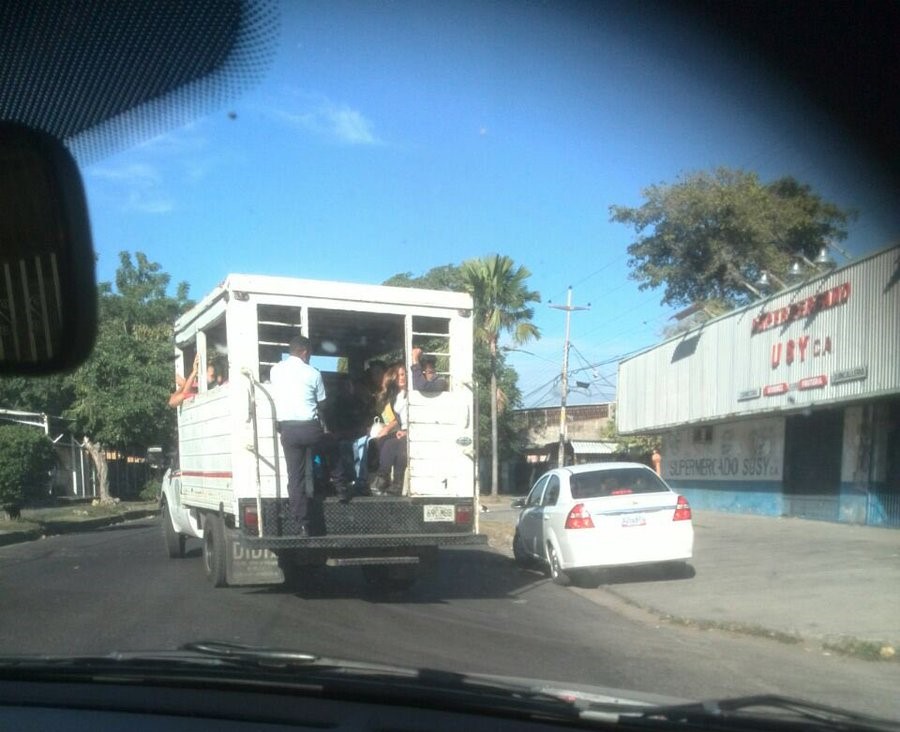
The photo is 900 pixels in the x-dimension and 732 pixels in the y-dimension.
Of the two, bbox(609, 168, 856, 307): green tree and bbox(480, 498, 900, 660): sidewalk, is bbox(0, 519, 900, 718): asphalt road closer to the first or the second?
bbox(480, 498, 900, 660): sidewalk

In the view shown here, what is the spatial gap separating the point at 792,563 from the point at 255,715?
36.8 feet

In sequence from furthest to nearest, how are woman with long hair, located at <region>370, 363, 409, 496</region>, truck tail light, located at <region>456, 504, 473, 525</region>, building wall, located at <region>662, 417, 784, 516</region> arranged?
building wall, located at <region>662, 417, 784, 516</region> → woman with long hair, located at <region>370, 363, 409, 496</region> → truck tail light, located at <region>456, 504, 473, 525</region>

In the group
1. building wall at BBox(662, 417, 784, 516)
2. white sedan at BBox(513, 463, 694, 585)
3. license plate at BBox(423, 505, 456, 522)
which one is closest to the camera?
license plate at BBox(423, 505, 456, 522)

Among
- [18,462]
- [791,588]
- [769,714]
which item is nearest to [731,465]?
[791,588]

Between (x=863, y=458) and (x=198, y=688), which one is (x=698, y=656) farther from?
(x=863, y=458)

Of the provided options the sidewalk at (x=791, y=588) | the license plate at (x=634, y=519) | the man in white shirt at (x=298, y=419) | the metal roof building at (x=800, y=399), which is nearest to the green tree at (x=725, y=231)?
the metal roof building at (x=800, y=399)

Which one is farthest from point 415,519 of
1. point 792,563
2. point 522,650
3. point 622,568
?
point 792,563

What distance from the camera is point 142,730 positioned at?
3541 mm

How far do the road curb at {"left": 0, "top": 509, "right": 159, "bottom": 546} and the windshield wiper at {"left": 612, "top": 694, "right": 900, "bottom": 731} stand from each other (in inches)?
676

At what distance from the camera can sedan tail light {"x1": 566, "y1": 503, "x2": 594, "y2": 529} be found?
1233 cm

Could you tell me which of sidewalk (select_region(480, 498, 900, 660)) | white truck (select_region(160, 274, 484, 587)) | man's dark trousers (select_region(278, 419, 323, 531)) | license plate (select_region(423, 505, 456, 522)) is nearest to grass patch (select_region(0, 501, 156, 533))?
white truck (select_region(160, 274, 484, 587))

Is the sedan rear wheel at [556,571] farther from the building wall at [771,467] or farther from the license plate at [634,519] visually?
the building wall at [771,467]

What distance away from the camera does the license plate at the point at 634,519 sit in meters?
12.3

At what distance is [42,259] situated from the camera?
4566 millimetres
